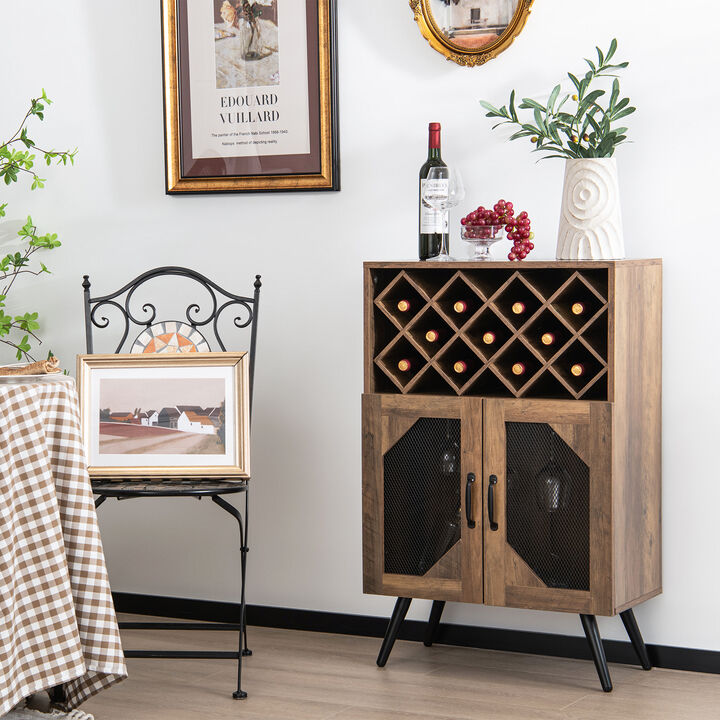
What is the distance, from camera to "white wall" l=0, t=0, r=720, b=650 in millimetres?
2980

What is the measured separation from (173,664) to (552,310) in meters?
1.46

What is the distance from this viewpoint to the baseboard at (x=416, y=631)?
9.95 ft

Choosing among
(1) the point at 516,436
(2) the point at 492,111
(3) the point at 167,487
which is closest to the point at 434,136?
(2) the point at 492,111

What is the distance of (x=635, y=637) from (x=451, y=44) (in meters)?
1.72

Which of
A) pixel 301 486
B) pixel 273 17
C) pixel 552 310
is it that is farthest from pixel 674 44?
pixel 301 486

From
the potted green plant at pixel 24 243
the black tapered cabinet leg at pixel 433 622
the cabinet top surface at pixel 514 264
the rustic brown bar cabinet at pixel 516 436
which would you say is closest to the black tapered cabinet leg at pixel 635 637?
the rustic brown bar cabinet at pixel 516 436

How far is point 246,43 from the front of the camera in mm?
3426

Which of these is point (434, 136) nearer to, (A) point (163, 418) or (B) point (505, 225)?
(B) point (505, 225)

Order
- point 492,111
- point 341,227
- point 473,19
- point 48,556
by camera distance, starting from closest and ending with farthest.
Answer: point 48,556 → point 492,111 → point 473,19 → point 341,227

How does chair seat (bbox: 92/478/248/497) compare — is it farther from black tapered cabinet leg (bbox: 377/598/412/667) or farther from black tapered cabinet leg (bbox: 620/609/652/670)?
black tapered cabinet leg (bbox: 620/609/652/670)

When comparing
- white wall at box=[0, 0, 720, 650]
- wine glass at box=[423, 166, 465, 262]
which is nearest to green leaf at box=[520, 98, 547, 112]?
white wall at box=[0, 0, 720, 650]

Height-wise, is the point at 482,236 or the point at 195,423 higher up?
the point at 482,236

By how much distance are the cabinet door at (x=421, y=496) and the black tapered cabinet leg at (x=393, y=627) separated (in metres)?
0.10

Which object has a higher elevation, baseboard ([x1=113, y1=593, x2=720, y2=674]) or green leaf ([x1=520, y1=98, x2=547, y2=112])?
green leaf ([x1=520, y1=98, x2=547, y2=112])
